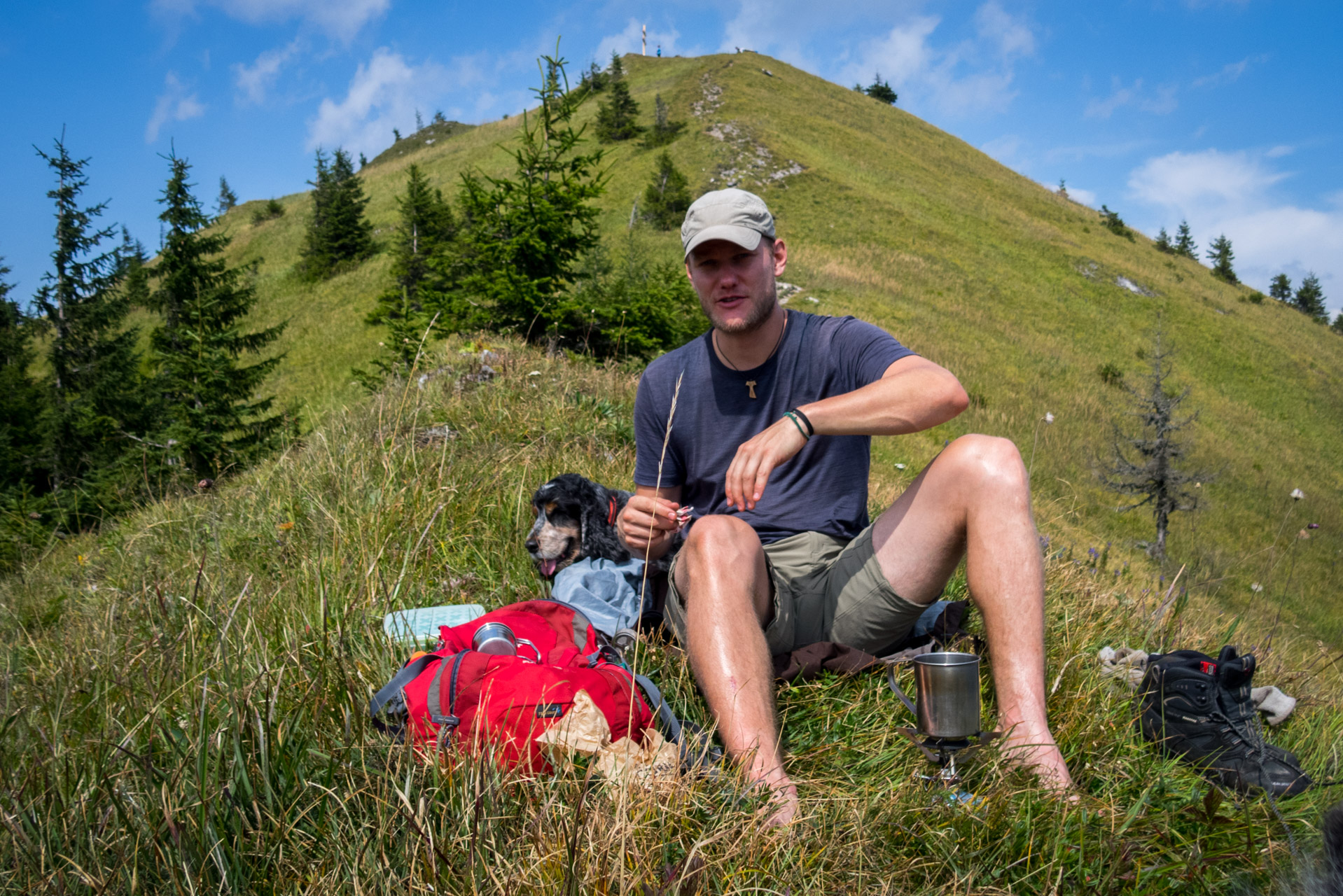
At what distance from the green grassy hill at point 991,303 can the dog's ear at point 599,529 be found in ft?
14.4

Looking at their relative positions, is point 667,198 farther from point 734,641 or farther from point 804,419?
point 734,641

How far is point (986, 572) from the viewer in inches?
81.4

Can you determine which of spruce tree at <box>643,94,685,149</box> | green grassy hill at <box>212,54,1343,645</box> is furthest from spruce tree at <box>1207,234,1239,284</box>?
spruce tree at <box>643,94,685,149</box>

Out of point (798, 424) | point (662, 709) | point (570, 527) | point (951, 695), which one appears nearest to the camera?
point (951, 695)

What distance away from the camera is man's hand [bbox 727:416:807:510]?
196 centimetres

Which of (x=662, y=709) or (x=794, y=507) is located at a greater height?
(x=794, y=507)

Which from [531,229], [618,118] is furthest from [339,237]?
[531,229]

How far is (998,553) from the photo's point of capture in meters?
2.06

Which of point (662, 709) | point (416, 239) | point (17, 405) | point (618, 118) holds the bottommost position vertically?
point (662, 709)

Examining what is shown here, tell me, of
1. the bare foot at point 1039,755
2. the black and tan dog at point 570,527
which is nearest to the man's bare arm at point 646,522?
the black and tan dog at point 570,527

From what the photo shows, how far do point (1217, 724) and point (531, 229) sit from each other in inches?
278

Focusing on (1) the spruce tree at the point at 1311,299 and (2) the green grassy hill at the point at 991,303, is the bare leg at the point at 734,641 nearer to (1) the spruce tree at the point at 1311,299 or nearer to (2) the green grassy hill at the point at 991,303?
(2) the green grassy hill at the point at 991,303

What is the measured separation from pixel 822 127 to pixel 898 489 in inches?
1382

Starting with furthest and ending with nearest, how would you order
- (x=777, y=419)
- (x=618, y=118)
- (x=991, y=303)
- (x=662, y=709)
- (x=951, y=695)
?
(x=618, y=118) → (x=991, y=303) → (x=777, y=419) → (x=662, y=709) → (x=951, y=695)
